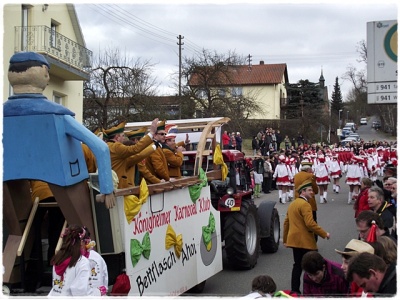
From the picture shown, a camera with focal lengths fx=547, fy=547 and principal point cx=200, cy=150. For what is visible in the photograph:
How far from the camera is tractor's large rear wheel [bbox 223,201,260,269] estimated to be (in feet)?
29.5

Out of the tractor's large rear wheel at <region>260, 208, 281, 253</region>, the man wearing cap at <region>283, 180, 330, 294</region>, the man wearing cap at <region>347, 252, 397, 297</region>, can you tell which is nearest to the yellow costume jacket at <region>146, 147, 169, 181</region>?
the man wearing cap at <region>283, 180, 330, 294</region>

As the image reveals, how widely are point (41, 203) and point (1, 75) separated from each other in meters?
1.62

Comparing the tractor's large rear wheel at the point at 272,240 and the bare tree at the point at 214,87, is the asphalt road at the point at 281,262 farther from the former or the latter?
the bare tree at the point at 214,87

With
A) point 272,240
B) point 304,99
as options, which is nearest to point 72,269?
point 272,240

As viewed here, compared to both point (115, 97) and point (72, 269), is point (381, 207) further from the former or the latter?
point (115, 97)

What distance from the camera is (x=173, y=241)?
21.5ft

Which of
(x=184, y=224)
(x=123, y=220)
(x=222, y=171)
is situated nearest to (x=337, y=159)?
(x=222, y=171)

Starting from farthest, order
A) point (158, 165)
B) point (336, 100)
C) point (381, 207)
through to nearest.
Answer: point (336, 100) < point (381, 207) < point (158, 165)

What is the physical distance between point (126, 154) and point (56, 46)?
52.0ft

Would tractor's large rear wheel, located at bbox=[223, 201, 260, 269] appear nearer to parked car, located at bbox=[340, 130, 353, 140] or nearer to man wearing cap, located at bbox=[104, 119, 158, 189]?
man wearing cap, located at bbox=[104, 119, 158, 189]

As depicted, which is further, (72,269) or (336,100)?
(336,100)

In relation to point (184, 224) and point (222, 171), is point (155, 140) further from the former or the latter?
point (222, 171)

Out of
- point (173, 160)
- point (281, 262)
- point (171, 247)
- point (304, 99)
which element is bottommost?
point (281, 262)

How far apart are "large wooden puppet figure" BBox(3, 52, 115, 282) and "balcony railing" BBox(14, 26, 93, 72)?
11942 millimetres
